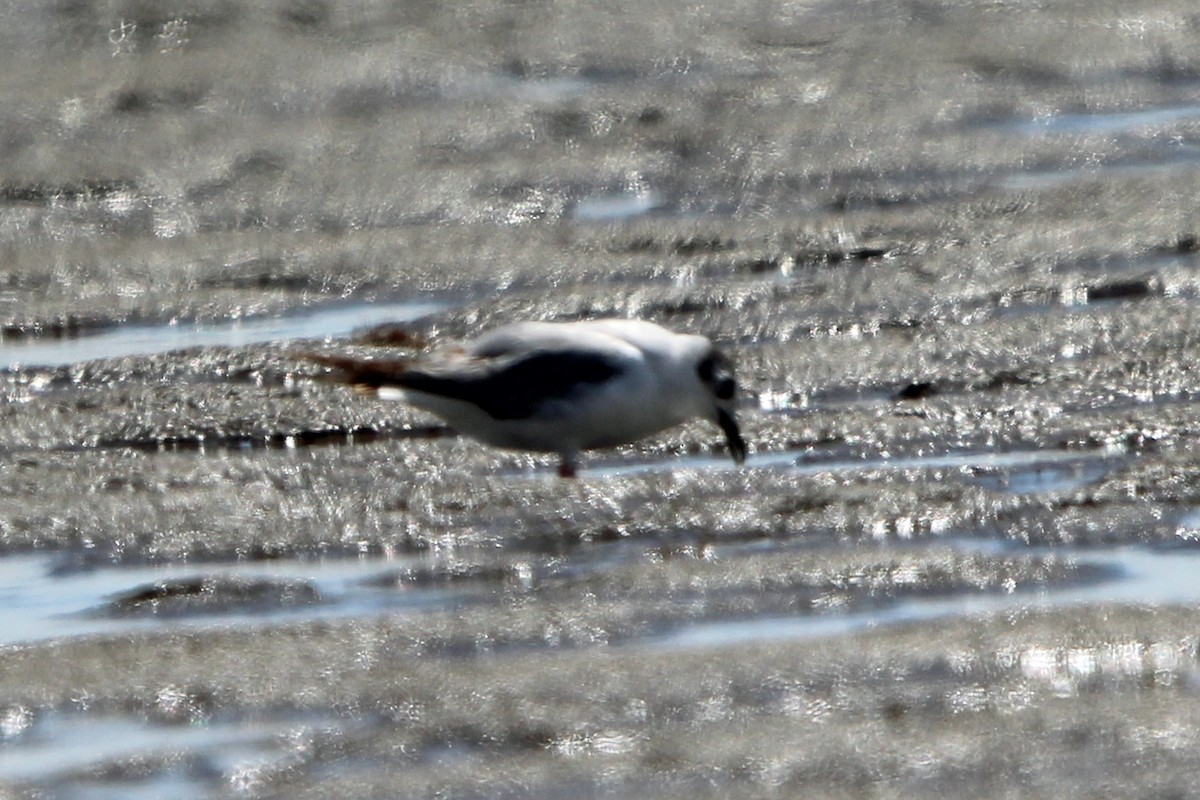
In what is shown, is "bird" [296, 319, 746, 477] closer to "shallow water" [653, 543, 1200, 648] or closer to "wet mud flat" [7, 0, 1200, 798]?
"wet mud flat" [7, 0, 1200, 798]

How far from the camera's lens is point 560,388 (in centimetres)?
723

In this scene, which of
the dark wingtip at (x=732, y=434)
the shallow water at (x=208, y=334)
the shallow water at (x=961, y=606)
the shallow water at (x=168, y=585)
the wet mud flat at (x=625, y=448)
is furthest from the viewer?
the shallow water at (x=208, y=334)

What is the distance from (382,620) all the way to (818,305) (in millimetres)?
3112

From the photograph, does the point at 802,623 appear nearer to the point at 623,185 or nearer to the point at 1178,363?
the point at 1178,363

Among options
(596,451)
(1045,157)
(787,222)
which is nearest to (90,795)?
(596,451)

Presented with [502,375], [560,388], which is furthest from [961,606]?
[502,375]

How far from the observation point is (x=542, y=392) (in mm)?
7207

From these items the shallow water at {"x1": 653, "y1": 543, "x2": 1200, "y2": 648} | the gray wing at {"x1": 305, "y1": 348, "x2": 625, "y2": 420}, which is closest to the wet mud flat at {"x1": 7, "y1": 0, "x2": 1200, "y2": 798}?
the shallow water at {"x1": 653, "y1": 543, "x2": 1200, "y2": 648}

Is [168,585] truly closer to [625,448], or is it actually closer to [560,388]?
[560,388]

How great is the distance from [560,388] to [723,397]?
476 millimetres

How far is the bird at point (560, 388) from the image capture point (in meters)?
7.18

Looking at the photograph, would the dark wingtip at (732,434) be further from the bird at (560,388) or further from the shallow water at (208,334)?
the shallow water at (208,334)

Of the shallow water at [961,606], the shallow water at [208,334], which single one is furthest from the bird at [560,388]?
the shallow water at [961,606]

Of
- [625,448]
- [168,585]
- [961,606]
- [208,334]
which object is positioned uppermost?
[961,606]
